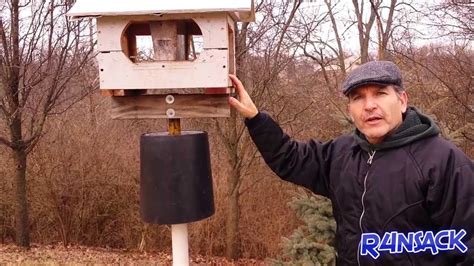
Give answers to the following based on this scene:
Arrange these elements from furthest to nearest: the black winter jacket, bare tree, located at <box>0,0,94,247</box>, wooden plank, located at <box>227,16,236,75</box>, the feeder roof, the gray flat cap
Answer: bare tree, located at <box>0,0,94,247</box> < wooden plank, located at <box>227,16,236,75</box> < the feeder roof < the gray flat cap < the black winter jacket

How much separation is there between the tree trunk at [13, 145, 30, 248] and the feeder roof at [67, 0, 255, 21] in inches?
214

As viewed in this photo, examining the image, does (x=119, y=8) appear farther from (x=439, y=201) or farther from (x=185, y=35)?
(x=439, y=201)

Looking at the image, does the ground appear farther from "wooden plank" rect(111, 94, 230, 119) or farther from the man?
the man

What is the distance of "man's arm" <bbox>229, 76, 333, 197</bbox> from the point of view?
214 centimetres

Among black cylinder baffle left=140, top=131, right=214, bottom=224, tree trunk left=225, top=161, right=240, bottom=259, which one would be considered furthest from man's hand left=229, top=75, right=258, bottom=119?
tree trunk left=225, top=161, right=240, bottom=259

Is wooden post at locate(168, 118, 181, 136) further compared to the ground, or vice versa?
the ground

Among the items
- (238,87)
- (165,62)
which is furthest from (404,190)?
(165,62)

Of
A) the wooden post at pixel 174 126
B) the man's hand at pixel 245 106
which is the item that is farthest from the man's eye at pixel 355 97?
the wooden post at pixel 174 126

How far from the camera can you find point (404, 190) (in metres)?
1.75

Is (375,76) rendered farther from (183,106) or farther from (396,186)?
(183,106)

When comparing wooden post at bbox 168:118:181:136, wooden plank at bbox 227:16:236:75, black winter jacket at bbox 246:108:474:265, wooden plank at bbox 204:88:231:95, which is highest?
wooden plank at bbox 227:16:236:75

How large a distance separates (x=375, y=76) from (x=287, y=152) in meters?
0.53

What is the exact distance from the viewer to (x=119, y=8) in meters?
2.11

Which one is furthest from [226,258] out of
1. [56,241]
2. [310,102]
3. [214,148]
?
[56,241]
